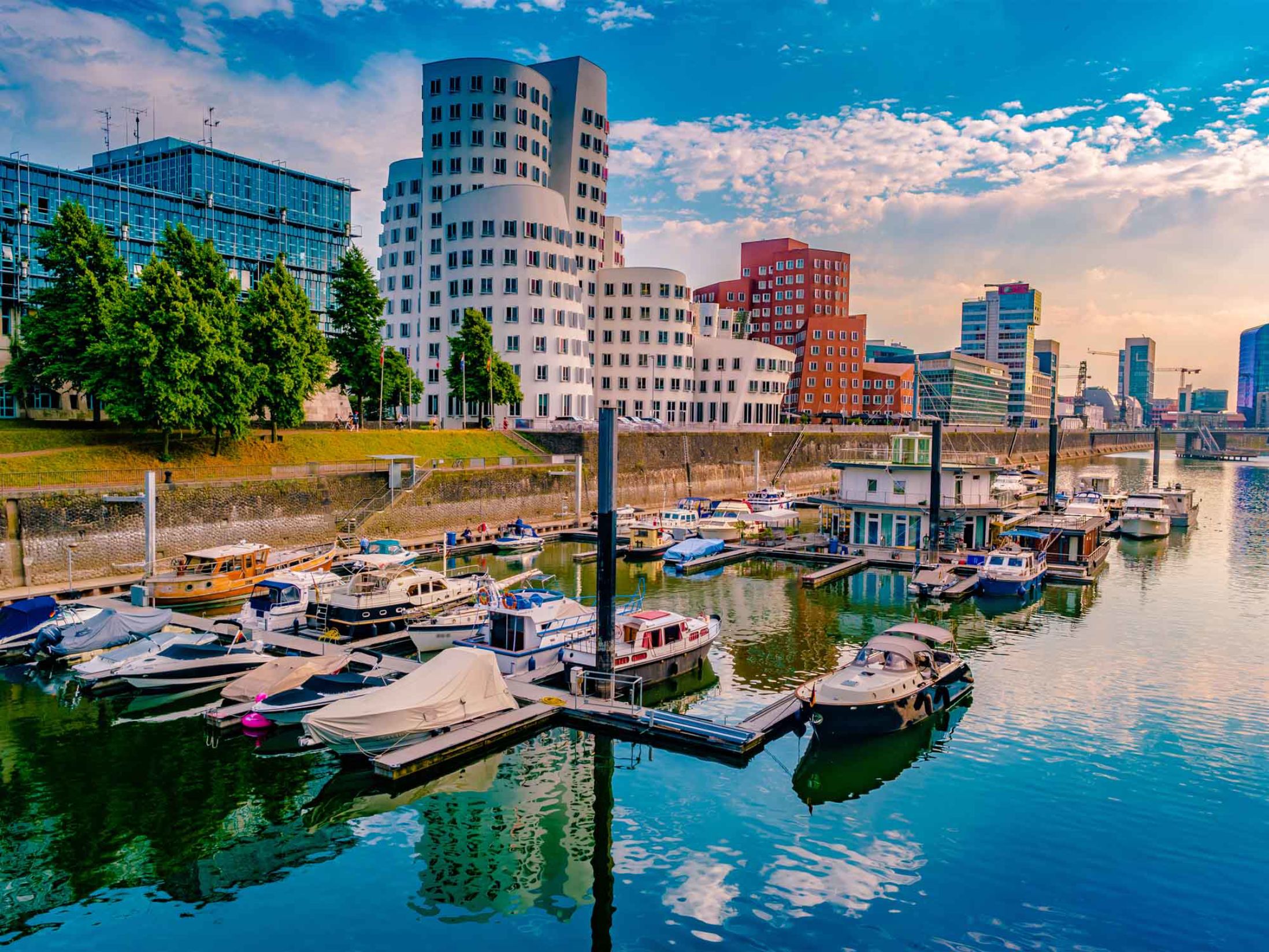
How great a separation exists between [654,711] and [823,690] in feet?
19.2

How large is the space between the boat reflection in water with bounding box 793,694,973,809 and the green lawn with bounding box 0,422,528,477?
4659 cm

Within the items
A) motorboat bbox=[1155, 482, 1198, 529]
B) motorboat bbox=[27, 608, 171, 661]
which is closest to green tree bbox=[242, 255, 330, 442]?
motorboat bbox=[27, 608, 171, 661]

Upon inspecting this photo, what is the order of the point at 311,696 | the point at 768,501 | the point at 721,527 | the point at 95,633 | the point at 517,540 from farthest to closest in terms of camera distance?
the point at 768,501 < the point at 721,527 < the point at 517,540 < the point at 95,633 < the point at 311,696

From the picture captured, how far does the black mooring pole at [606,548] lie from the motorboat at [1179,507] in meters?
75.3

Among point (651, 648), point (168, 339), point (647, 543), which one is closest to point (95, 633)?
point (651, 648)

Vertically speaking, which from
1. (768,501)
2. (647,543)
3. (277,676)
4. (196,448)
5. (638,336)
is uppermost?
(638,336)

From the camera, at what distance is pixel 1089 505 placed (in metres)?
85.2

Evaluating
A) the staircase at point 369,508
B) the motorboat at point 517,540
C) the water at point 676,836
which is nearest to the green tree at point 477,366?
the staircase at point 369,508

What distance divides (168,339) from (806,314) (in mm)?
147755

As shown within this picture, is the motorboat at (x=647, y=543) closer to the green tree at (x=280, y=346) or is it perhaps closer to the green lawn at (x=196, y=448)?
the green lawn at (x=196, y=448)

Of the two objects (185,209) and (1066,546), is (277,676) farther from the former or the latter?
(185,209)

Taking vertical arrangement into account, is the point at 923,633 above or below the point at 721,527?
below

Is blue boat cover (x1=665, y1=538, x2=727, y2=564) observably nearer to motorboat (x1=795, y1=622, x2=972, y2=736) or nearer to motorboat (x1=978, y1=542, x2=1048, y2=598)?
motorboat (x1=978, y1=542, x2=1048, y2=598)

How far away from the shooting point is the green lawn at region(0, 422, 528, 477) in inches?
Answer: 2131
